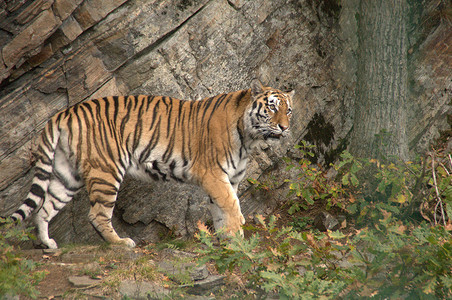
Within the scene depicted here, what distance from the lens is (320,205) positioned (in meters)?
7.39

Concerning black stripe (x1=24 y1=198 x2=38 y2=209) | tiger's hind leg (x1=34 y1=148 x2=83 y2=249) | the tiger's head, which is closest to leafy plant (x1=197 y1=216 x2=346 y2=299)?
the tiger's head

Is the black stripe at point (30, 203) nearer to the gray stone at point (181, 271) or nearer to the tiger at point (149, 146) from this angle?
the tiger at point (149, 146)

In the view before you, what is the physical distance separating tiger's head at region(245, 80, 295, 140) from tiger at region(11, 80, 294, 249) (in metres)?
0.01

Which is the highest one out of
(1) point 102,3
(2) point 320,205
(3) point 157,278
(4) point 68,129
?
(1) point 102,3

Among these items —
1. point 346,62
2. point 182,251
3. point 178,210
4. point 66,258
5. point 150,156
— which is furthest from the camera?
point 346,62

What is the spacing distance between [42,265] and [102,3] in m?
3.48

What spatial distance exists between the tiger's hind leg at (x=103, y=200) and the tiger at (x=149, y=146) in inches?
0.4

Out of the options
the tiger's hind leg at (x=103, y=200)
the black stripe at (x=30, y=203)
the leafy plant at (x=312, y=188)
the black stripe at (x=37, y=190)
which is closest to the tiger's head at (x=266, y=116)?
the leafy plant at (x=312, y=188)

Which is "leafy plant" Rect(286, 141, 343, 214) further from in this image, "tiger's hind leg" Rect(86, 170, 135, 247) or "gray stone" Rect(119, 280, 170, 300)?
"gray stone" Rect(119, 280, 170, 300)

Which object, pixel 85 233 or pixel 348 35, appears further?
pixel 348 35

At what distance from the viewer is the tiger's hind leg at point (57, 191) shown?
18.2ft

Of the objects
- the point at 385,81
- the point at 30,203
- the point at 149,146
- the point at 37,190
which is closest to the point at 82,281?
the point at 30,203

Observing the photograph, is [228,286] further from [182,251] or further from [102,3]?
[102,3]

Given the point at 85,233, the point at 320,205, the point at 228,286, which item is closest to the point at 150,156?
the point at 85,233
